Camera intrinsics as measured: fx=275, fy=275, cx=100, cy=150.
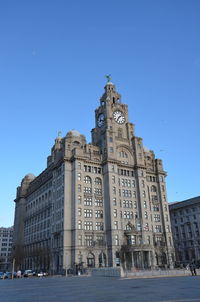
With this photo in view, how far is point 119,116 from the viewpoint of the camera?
119062 mm

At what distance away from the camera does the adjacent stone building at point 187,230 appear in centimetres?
11181

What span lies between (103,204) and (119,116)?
40.5 metres

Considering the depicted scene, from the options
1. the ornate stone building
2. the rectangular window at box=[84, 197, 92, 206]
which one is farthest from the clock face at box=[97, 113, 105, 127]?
the rectangular window at box=[84, 197, 92, 206]

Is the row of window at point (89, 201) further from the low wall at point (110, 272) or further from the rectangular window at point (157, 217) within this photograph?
the low wall at point (110, 272)

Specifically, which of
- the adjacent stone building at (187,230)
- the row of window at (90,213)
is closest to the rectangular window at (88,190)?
the row of window at (90,213)

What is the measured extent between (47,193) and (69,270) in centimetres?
3924

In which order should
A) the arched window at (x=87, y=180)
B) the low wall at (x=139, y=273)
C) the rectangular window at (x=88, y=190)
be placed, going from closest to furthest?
1. the low wall at (x=139, y=273)
2. the rectangular window at (x=88, y=190)
3. the arched window at (x=87, y=180)

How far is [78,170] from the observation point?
318 feet

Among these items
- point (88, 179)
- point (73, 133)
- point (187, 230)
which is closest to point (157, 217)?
point (187, 230)

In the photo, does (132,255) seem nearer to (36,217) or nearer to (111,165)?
(111,165)

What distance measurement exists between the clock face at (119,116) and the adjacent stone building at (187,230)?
149ft

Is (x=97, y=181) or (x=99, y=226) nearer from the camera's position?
(x=99, y=226)

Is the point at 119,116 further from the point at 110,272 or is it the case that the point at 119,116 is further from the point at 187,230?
the point at 110,272

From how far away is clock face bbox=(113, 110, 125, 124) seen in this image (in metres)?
118
